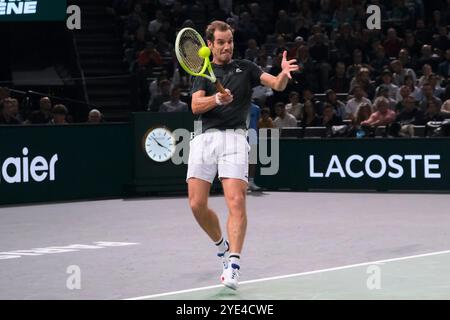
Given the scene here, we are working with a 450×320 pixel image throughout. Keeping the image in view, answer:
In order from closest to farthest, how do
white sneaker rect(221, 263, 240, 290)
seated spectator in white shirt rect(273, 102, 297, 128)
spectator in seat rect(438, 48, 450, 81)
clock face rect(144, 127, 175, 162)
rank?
white sneaker rect(221, 263, 240, 290) < clock face rect(144, 127, 175, 162) < seated spectator in white shirt rect(273, 102, 297, 128) < spectator in seat rect(438, 48, 450, 81)

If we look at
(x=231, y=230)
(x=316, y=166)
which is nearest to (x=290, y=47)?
(x=316, y=166)

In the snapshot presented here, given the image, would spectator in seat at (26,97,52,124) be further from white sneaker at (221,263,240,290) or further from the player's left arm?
white sneaker at (221,263,240,290)

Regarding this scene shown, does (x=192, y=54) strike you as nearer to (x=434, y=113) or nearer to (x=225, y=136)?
(x=225, y=136)

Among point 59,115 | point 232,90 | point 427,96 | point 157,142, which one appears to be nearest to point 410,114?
point 427,96

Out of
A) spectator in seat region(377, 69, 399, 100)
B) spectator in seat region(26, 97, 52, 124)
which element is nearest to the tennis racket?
spectator in seat region(26, 97, 52, 124)

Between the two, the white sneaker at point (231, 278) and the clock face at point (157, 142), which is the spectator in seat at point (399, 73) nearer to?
the clock face at point (157, 142)

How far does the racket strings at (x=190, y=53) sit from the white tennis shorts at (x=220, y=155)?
574 mm

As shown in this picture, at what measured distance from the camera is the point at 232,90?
32.4 feet

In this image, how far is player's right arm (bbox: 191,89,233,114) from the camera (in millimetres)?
9453

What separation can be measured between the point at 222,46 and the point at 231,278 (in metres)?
2.00

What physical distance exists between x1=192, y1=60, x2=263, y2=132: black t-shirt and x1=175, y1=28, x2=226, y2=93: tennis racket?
14cm

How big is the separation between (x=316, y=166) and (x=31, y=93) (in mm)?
6533

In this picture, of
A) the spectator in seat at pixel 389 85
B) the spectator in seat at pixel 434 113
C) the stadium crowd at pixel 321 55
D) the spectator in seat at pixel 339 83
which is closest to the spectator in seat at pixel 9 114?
the stadium crowd at pixel 321 55
